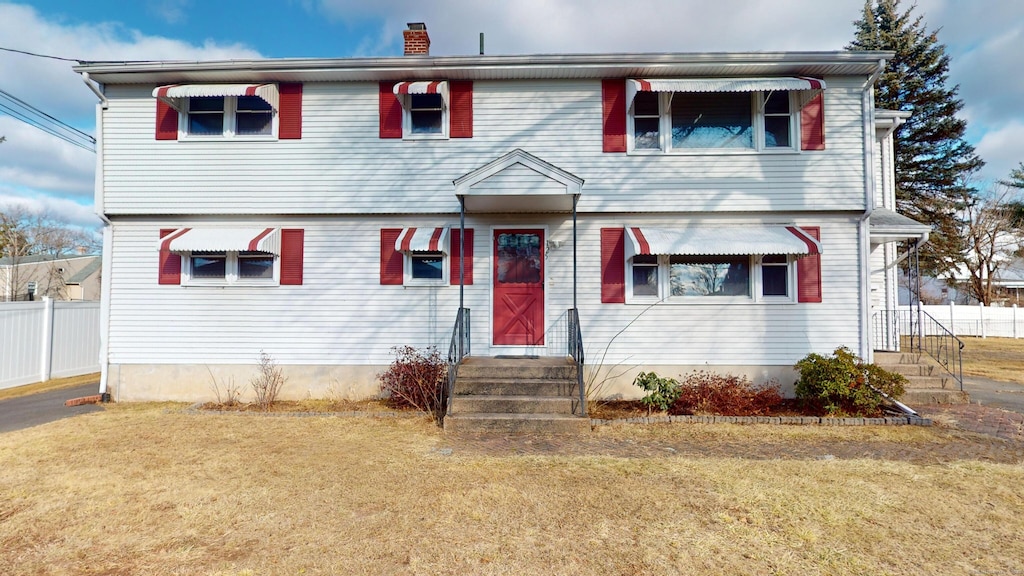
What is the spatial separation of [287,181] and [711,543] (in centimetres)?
884

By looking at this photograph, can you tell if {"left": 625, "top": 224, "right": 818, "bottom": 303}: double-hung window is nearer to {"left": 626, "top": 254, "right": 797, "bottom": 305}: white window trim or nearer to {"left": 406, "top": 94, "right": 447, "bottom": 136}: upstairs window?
{"left": 626, "top": 254, "right": 797, "bottom": 305}: white window trim

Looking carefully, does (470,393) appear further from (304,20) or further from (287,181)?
(304,20)

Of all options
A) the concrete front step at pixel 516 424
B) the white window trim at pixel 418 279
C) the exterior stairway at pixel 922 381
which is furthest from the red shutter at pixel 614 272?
the exterior stairway at pixel 922 381

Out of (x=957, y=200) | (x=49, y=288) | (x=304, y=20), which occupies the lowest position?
(x=49, y=288)

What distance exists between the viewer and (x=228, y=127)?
8820 mm

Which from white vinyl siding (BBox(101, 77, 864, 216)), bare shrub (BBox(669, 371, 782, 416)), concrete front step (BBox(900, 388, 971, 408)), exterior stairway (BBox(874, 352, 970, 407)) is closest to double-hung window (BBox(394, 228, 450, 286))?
white vinyl siding (BBox(101, 77, 864, 216))

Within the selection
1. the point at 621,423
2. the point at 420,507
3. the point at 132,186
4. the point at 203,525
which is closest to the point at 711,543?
the point at 420,507

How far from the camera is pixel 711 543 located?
140 inches

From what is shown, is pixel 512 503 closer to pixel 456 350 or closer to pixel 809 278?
pixel 456 350

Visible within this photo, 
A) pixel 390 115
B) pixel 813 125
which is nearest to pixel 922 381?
pixel 813 125

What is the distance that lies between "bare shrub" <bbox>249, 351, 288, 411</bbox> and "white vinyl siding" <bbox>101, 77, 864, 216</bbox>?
2.90 meters

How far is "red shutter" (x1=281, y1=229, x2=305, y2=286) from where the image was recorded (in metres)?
8.77

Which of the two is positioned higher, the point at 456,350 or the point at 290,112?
the point at 290,112

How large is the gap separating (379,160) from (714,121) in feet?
21.3
